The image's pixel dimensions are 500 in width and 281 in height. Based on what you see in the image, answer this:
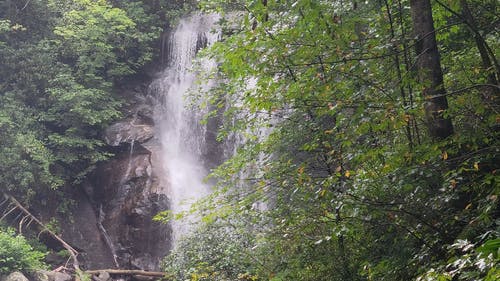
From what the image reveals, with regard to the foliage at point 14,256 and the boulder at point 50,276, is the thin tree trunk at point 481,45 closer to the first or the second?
the foliage at point 14,256

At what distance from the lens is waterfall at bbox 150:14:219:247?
13633 millimetres

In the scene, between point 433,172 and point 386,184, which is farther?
point 386,184

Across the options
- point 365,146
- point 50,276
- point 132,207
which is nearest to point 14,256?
point 50,276

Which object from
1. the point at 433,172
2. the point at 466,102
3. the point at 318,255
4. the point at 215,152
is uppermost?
the point at 215,152

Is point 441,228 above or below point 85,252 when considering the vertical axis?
below

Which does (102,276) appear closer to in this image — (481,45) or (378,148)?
(378,148)

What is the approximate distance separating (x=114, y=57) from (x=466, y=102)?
45.2 feet

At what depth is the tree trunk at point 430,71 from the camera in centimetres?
332

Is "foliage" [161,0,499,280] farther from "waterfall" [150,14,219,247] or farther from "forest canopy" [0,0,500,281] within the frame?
"waterfall" [150,14,219,247]

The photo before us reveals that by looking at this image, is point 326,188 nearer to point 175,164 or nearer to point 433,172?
point 433,172

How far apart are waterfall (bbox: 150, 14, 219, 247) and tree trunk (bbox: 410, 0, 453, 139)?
10046 mm

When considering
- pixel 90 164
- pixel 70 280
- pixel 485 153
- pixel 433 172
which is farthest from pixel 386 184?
pixel 90 164

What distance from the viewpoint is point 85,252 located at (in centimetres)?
1316

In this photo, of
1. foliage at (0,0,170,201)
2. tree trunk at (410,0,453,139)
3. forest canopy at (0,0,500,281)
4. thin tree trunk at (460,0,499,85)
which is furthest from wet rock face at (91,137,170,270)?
thin tree trunk at (460,0,499,85)
